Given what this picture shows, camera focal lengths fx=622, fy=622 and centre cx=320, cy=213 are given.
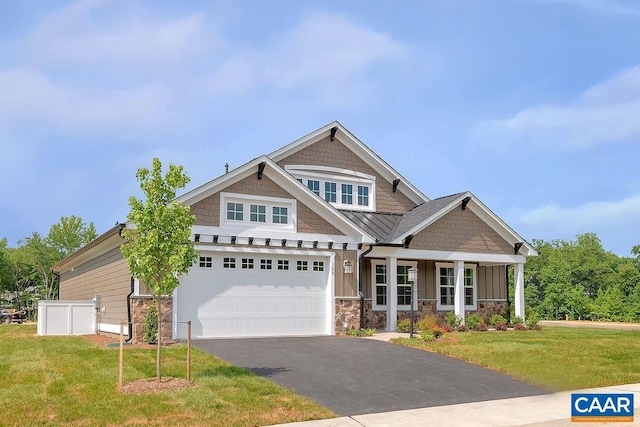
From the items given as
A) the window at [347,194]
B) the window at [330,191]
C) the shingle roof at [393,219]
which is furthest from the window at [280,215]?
the window at [347,194]

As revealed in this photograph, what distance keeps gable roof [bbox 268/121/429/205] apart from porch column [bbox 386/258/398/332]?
4.57 metres

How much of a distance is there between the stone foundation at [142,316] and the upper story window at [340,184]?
817cm

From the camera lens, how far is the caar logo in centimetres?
935

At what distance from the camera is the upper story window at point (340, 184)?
79.5 feet

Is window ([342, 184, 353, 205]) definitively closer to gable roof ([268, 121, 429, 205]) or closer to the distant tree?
gable roof ([268, 121, 429, 205])

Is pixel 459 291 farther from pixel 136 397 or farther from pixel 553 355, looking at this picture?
pixel 136 397

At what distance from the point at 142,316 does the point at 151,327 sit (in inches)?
19.9

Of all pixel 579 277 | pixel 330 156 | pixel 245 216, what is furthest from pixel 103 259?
pixel 579 277

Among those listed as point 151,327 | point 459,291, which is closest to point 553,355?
point 459,291

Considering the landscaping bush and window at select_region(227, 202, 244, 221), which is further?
the landscaping bush

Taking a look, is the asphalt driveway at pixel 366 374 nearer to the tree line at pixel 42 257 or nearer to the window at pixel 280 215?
the window at pixel 280 215

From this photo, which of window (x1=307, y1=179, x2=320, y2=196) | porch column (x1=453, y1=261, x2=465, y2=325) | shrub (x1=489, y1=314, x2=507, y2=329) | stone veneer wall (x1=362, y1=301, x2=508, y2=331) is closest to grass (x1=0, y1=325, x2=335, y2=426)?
stone veneer wall (x1=362, y1=301, x2=508, y2=331)

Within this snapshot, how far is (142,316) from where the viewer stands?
1752 centimetres

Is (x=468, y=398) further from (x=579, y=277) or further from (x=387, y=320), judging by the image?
(x=579, y=277)
